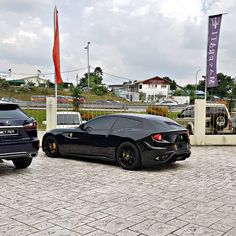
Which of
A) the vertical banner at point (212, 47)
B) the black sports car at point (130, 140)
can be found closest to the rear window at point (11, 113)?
the black sports car at point (130, 140)

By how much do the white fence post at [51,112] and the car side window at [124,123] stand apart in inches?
174

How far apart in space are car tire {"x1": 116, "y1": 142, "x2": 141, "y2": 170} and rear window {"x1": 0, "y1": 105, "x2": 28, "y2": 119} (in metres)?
2.40

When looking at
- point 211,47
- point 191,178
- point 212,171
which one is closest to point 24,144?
point 191,178

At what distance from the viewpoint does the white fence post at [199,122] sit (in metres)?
13.2

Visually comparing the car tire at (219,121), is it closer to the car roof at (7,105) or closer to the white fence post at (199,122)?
the white fence post at (199,122)

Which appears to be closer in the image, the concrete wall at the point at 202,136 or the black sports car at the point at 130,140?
the black sports car at the point at 130,140

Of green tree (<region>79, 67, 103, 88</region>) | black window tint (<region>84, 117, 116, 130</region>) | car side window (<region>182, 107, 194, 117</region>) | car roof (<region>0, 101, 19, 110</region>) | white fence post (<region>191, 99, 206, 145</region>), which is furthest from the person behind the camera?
green tree (<region>79, 67, 103, 88</region>)

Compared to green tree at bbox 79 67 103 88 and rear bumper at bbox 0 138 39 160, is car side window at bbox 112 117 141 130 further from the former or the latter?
green tree at bbox 79 67 103 88

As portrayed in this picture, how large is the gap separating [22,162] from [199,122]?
23.3ft

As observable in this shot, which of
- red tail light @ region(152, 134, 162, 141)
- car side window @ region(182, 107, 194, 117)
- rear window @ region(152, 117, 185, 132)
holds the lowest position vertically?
red tail light @ region(152, 134, 162, 141)

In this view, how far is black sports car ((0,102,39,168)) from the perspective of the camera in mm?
7512

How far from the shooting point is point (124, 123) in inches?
355

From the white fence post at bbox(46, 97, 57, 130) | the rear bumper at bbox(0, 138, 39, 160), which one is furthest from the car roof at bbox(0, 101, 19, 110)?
the white fence post at bbox(46, 97, 57, 130)

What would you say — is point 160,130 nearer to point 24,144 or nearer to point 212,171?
point 212,171
